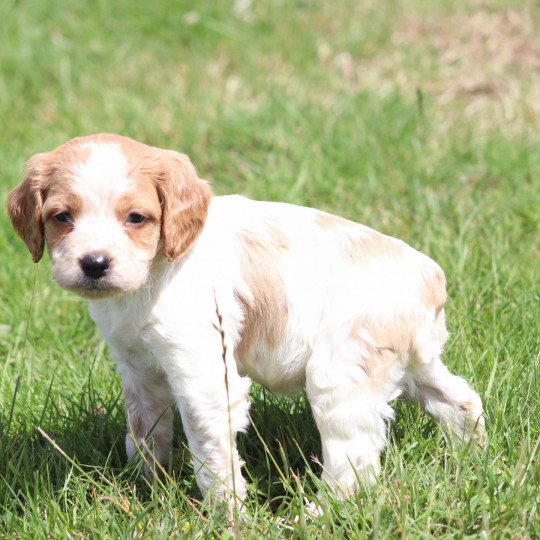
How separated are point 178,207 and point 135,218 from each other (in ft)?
0.60

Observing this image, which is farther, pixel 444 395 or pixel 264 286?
pixel 444 395

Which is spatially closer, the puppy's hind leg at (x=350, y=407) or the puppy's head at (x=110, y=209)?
the puppy's head at (x=110, y=209)

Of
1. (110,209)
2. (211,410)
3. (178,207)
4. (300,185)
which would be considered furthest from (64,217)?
(300,185)

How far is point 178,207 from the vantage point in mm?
3672

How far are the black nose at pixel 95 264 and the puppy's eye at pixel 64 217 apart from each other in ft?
0.73

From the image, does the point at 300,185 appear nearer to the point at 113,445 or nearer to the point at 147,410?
the point at 147,410

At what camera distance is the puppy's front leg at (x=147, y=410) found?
412cm

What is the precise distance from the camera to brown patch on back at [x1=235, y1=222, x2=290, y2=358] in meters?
3.85

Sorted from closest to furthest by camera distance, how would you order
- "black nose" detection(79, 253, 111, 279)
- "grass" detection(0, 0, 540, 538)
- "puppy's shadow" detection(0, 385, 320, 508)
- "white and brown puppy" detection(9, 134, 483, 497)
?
"black nose" detection(79, 253, 111, 279) < "white and brown puppy" detection(9, 134, 483, 497) < "grass" detection(0, 0, 540, 538) < "puppy's shadow" detection(0, 385, 320, 508)

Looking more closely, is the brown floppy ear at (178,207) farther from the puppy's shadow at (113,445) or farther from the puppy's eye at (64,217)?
the puppy's shadow at (113,445)

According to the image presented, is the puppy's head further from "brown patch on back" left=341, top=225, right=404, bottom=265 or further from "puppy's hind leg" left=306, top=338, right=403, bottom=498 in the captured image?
"puppy's hind leg" left=306, top=338, right=403, bottom=498

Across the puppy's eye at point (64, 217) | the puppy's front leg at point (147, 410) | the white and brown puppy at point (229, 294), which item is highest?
the puppy's eye at point (64, 217)

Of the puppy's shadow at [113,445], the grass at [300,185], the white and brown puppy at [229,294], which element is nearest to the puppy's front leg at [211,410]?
the white and brown puppy at [229,294]

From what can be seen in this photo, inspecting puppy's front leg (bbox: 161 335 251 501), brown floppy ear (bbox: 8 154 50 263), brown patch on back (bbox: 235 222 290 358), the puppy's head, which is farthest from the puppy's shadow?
the puppy's head
